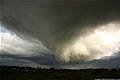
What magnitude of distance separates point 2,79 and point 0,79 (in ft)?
3.85

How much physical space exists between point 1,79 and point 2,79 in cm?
92

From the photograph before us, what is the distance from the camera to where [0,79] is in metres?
81.4

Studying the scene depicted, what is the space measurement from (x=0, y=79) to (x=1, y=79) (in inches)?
19.0

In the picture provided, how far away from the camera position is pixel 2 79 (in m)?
82.4

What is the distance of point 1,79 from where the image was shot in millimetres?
81500
